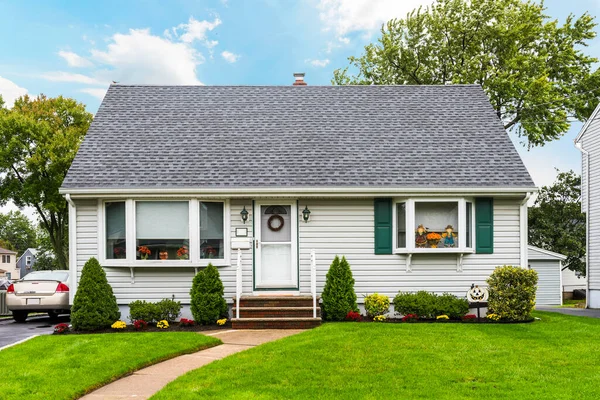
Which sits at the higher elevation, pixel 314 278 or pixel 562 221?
pixel 562 221

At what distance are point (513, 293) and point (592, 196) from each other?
10.9 m

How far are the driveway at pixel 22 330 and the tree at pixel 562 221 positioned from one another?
2614cm

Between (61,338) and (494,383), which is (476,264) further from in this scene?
(61,338)

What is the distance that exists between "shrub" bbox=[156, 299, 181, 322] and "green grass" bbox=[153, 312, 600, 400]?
3084 millimetres

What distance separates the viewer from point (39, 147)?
25.9 metres

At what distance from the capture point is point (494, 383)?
5.75 meters

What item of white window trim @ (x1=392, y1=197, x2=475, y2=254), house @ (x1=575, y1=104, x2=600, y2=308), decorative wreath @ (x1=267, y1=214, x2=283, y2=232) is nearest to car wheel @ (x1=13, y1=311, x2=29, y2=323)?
decorative wreath @ (x1=267, y1=214, x2=283, y2=232)

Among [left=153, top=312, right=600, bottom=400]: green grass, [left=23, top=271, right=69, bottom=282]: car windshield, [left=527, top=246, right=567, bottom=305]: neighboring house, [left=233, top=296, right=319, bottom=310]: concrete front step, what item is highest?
[left=23, top=271, right=69, bottom=282]: car windshield

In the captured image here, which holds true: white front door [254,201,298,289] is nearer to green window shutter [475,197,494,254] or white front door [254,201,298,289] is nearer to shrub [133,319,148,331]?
shrub [133,319,148,331]

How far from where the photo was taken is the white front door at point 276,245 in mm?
11188

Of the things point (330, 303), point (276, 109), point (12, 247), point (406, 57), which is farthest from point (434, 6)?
point (12, 247)

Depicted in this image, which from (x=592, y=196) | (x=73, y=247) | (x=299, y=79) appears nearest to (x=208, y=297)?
(x=73, y=247)

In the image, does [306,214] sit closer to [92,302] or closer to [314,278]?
[314,278]

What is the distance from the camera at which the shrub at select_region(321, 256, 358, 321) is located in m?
10.5
